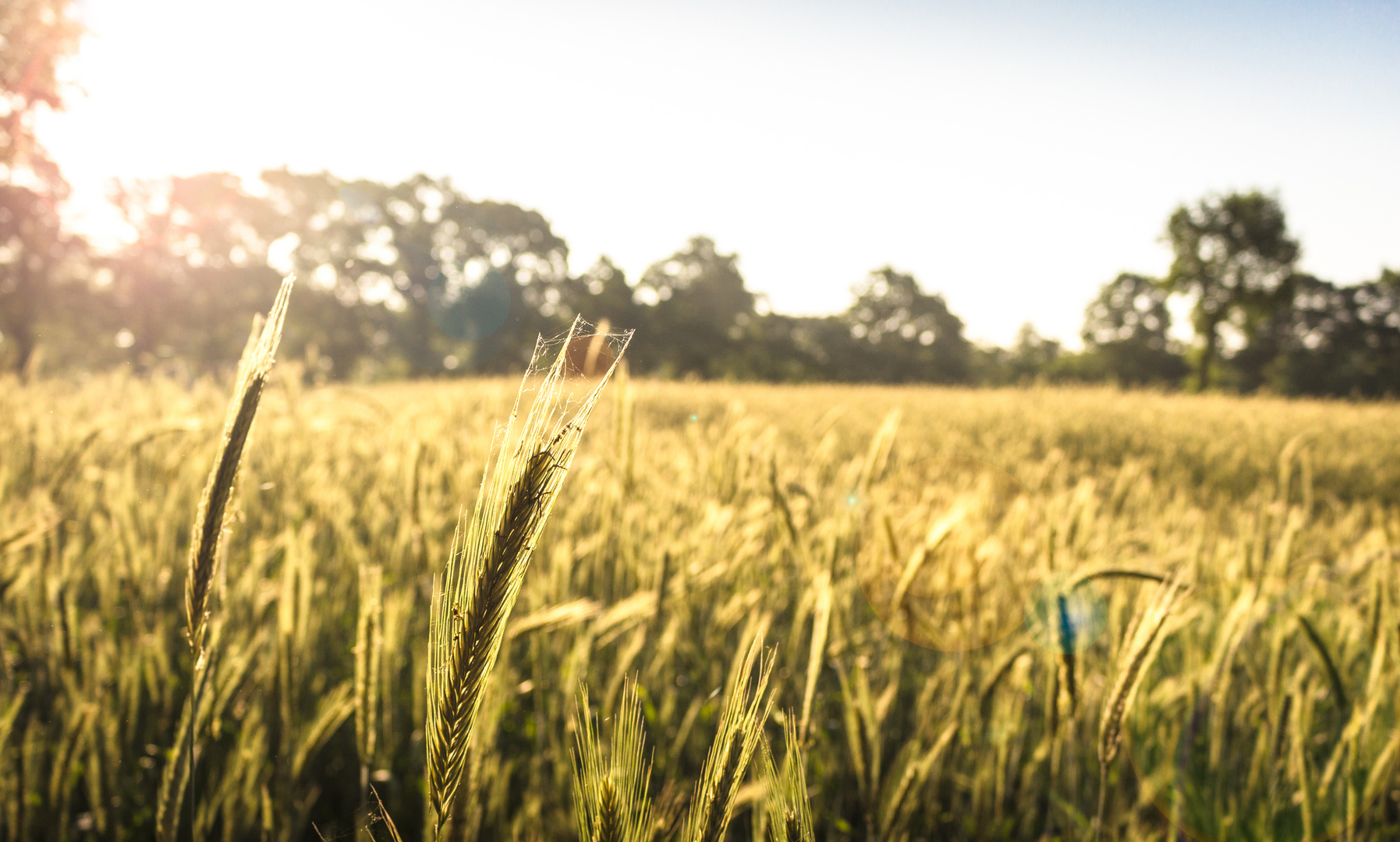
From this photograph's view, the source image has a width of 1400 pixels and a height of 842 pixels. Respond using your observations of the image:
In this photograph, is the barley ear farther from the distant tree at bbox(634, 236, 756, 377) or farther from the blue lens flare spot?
the distant tree at bbox(634, 236, 756, 377)

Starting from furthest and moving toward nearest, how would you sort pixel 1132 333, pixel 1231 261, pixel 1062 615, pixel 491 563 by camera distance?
1. pixel 1132 333
2. pixel 1231 261
3. pixel 1062 615
4. pixel 491 563

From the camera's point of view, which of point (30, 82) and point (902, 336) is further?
point (902, 336)

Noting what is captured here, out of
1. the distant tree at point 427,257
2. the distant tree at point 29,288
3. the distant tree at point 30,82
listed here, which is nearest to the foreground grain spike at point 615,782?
the distant tree at point 30,82

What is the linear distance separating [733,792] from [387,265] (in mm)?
24517

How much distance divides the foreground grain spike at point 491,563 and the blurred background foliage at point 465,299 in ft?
2.19

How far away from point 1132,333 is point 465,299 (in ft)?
136

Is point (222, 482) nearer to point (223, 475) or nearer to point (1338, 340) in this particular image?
point (223, 475)

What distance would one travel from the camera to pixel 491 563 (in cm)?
33

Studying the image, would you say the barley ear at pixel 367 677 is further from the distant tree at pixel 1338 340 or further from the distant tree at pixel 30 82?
the distant tree at pixel 1338 340

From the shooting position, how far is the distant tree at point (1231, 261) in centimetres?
2869

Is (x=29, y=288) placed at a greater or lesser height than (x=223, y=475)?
greater

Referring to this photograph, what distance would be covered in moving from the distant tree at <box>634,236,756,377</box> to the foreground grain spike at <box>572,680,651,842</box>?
67.1 ft

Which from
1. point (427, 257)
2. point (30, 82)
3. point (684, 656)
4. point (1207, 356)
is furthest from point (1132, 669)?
point (1207, 356)

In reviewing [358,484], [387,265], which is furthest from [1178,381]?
[358,484]
